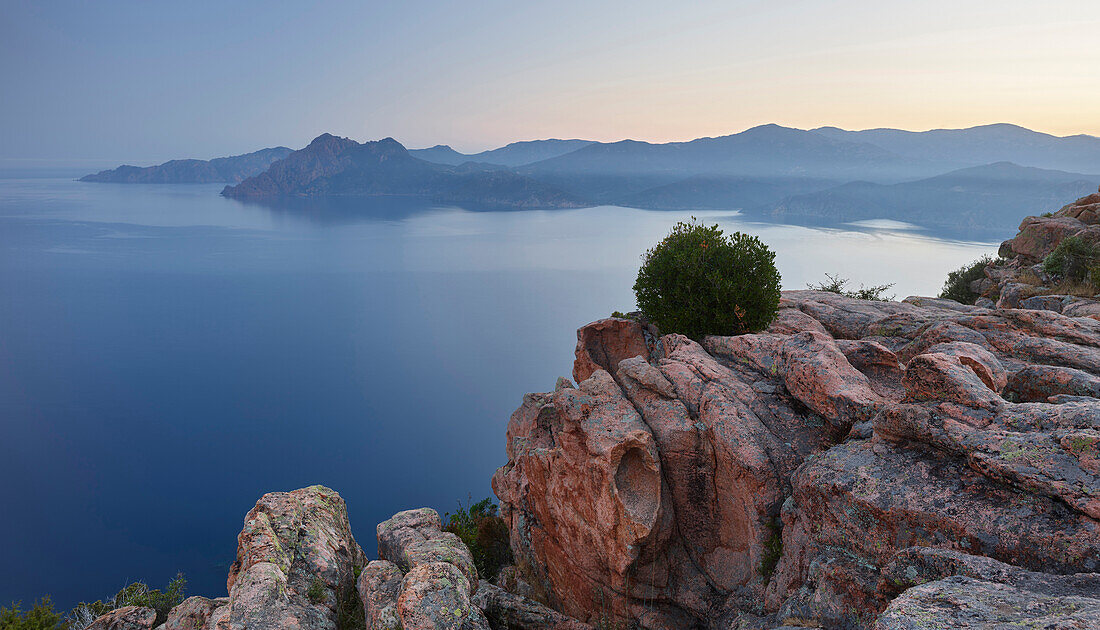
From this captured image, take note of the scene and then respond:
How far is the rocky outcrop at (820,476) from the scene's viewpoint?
289 inches

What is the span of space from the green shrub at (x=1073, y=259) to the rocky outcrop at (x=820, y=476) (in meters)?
11.9

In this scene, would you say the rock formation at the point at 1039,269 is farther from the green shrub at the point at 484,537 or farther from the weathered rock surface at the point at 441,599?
the green shrub at the point at 484,537

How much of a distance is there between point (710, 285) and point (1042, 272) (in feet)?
66.7

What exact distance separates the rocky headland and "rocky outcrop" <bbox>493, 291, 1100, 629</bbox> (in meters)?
0.04

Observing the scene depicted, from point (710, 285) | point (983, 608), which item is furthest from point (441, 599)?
point (710, 285)

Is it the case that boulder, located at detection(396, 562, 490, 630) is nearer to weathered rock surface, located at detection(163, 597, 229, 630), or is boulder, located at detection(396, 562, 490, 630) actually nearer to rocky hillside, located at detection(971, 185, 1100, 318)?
weathered rock surface, located at detection(163, 597, 229, 630)

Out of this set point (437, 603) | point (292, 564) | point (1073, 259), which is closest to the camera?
point (437, 603)

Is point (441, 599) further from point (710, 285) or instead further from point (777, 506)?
point (710, 285)

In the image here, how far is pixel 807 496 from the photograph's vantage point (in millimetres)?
10047

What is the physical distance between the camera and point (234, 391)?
84.5 m

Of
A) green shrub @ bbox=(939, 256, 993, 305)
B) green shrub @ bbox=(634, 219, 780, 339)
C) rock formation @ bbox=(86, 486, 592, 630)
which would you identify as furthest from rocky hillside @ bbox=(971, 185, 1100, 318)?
rock formation @ bbox=(86, 486, 592, 630)

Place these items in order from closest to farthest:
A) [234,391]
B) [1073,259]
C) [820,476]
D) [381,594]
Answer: [820,476], [381,594], [1073,259], [234,391]

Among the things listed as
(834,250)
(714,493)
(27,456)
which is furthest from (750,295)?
(834,250)

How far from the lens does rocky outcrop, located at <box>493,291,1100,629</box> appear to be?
7.35 metres
